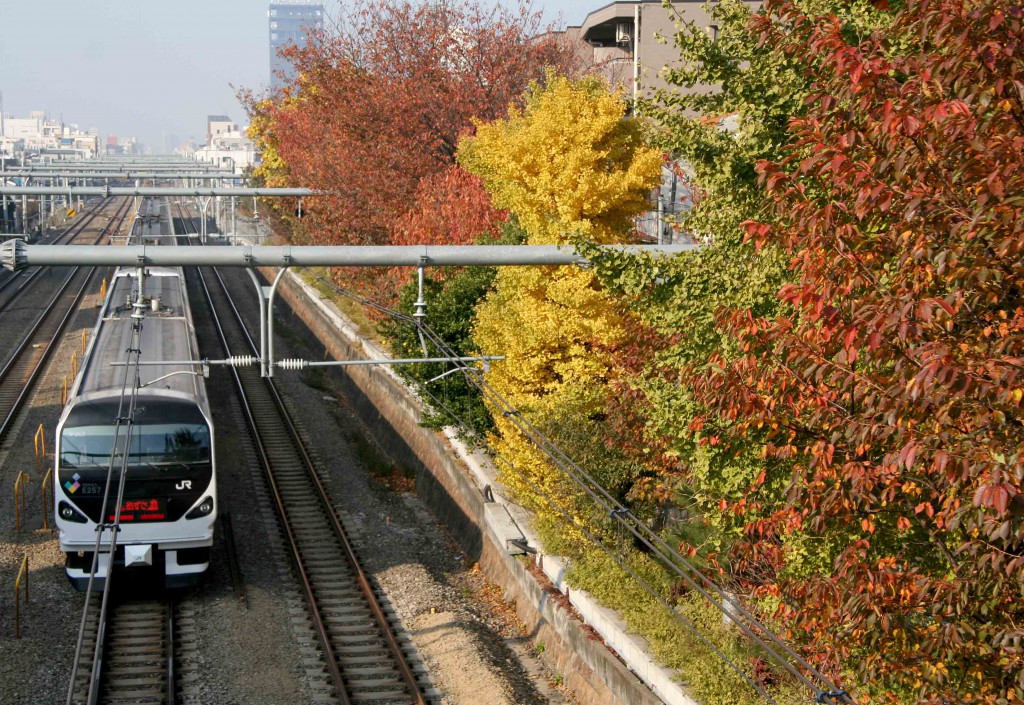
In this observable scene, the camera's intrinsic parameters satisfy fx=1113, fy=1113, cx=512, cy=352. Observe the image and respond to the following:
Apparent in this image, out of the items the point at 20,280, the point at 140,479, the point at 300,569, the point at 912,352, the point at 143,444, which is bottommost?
the point at 300,569

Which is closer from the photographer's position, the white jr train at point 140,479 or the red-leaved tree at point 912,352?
the red-leaved tree at point 912,352

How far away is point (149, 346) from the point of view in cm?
1788

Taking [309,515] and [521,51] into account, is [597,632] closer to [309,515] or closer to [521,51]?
[309,515]

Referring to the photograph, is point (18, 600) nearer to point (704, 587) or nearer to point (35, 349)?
point (704, 587)

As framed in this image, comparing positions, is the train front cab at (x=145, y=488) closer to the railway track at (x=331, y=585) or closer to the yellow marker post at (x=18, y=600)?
the yellow marker post at (x=18, y=600)

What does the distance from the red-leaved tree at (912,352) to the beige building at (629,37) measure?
94.9 ft

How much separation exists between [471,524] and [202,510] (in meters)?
Result: 5.27

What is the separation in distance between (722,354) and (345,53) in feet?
105

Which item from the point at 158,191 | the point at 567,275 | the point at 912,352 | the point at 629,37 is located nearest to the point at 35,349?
the point at 158,191

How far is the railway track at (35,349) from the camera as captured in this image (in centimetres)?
2584

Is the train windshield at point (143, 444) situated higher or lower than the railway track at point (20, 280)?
lower

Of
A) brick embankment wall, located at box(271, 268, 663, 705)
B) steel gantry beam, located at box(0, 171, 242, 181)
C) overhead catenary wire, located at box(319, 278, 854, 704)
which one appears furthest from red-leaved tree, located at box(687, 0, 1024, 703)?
steel gantry beam, located at box(0, 171, 242, 181)

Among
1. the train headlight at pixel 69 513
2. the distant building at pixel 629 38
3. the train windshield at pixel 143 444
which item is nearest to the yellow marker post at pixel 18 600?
the train headlight at pixel 69 513

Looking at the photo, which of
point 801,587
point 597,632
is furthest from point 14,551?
point 801,587
